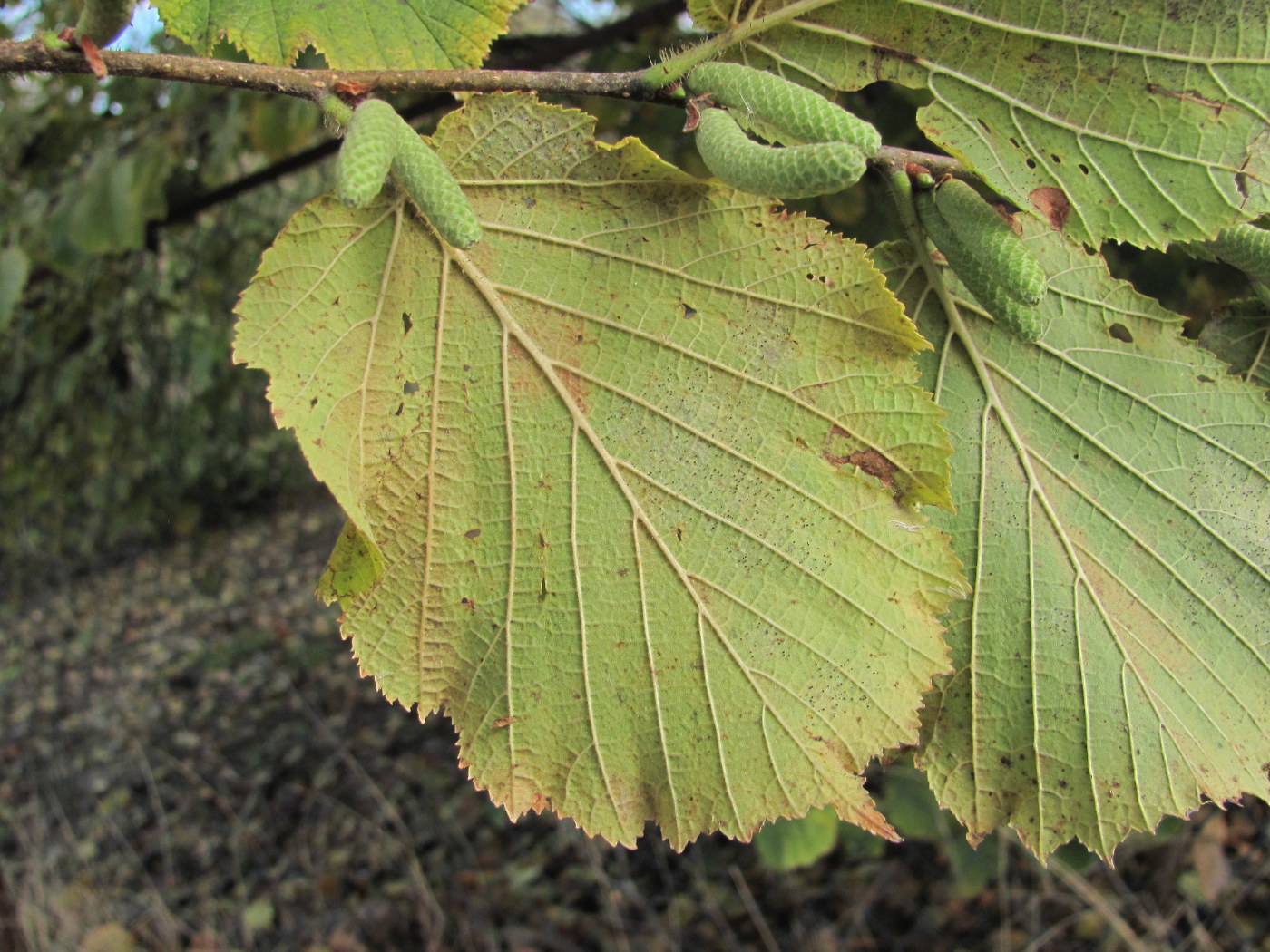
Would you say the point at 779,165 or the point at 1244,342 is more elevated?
the point at 779,165

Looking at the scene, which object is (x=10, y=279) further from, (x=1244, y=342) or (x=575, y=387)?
(x=1244, y=342)

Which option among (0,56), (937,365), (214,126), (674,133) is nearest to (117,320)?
(214,126)

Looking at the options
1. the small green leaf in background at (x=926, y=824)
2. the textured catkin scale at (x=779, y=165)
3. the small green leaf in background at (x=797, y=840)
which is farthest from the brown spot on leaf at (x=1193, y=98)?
the small green leaf in background at (x=926, y=824)

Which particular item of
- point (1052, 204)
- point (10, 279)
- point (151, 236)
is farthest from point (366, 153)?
point (151, 236)

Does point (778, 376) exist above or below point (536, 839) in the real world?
above

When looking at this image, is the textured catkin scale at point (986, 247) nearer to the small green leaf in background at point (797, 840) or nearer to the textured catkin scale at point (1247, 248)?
the textured catkin scale at point (1247, 248)

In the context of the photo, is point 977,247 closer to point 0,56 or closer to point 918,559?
point 918,559
